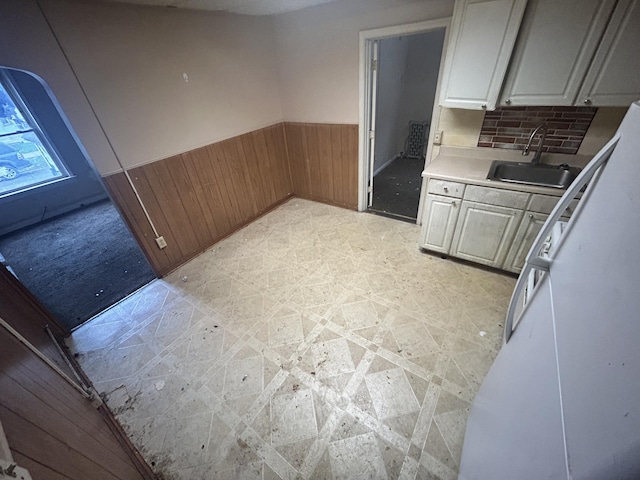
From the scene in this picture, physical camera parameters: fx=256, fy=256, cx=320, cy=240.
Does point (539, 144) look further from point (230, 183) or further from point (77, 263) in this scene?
point (77, 263)

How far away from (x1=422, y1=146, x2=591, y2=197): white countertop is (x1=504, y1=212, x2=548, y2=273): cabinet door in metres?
0.20

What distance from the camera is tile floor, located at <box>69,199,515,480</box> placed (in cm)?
136

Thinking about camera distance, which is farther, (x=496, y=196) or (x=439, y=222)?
(x=439, y=222)

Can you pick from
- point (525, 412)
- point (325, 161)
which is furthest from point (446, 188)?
point (525, 412)

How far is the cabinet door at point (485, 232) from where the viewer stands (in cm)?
204

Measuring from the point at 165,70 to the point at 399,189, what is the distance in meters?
3.18

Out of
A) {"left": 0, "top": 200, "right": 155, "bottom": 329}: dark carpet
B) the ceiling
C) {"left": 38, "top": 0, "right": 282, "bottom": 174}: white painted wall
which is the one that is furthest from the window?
the ceiling

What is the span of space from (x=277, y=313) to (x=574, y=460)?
1.91 m

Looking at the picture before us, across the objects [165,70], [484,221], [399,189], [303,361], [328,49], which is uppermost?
[328,49]

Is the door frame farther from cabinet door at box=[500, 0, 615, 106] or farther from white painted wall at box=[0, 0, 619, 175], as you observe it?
cabinet door at box=[500, 0, 615, 106]

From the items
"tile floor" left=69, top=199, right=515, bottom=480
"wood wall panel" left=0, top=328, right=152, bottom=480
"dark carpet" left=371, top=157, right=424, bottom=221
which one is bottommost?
"tile floor" left=69, top=199, right=515, bottom=480

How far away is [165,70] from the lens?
227cm

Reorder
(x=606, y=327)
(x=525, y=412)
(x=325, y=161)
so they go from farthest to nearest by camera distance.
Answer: (x=325, y=161), (x=525, y=412), (x=606, y=327)

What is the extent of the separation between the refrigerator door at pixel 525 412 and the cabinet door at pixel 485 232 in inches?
53.7
